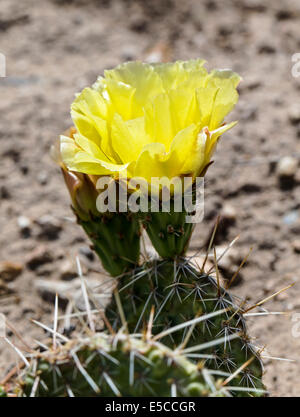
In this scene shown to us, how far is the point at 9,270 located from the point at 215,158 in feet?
3.10

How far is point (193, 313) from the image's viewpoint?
3.95ft

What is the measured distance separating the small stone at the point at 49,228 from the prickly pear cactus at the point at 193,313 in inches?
31.8

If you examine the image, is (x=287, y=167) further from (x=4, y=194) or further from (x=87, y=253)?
(x=4, y=194)

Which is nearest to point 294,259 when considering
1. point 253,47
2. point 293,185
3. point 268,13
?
point 293,185

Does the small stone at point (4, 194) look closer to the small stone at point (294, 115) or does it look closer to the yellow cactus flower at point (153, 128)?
the yellow cactus flower at point (153, 128)

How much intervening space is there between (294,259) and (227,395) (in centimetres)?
95

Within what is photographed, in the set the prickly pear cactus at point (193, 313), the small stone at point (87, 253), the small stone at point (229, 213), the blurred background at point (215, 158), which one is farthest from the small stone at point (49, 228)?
the prickly pear cactus at point (193, 313)

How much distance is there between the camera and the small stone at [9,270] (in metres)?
1.87

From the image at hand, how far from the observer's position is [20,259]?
1953mm

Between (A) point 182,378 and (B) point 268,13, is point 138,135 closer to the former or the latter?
(A) point 182,378

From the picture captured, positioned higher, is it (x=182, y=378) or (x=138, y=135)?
(x=138, y=135)

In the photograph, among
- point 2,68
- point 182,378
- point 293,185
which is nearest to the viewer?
point 182,378

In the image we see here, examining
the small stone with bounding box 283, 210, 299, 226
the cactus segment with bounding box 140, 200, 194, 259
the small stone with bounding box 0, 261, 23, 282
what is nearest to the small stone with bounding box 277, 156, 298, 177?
the small stone with bounding box 283, 210, 299, 226
